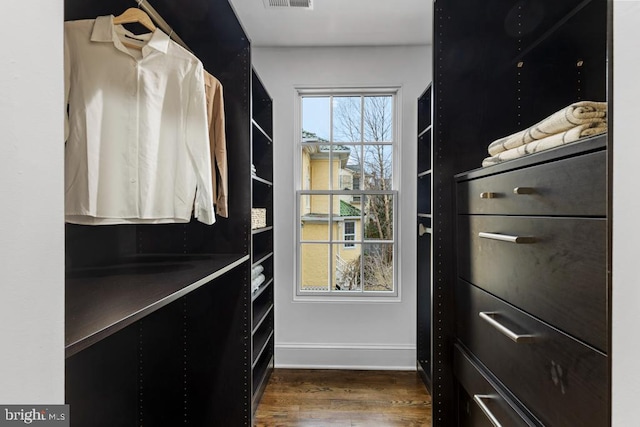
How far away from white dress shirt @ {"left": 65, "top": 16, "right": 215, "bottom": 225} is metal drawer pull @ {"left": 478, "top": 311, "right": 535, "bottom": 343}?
119cm

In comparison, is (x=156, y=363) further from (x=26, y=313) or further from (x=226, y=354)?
(x=26, y=313)

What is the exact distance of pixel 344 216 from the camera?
2.83m

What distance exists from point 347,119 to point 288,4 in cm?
96

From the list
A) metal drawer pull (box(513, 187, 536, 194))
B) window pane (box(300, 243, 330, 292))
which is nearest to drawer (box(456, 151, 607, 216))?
metal drawer pull (box(513, 187, 536, 194))

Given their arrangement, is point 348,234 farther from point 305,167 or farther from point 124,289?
point 124,289

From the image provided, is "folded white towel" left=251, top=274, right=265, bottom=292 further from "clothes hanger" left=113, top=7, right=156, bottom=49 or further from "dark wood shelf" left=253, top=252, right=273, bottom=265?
"clothes hanger" left=113, top=7, right=156, bottom=49

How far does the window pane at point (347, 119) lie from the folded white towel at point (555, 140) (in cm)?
158

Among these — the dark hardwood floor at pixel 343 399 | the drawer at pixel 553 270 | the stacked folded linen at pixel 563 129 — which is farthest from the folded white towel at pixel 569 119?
the dark hardwood floor at pixel 343 399

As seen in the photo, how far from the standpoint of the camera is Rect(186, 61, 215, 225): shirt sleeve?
4.30 feet

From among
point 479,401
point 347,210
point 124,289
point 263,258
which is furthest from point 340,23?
point 479,401

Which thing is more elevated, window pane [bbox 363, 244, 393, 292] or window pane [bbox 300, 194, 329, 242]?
window pane [bbox 300, 194, 329, 242]

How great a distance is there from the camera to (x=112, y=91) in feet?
3.48

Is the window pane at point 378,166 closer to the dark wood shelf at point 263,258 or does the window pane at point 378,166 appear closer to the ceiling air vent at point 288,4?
the dark wood shelf at point 263,258

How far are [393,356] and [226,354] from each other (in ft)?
4.90
